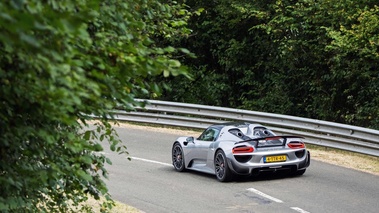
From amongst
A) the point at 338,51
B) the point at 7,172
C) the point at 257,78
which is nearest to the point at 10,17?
the point at 7,172

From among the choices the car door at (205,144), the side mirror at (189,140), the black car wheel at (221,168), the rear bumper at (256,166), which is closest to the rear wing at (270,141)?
the rear bumper at (256,166)

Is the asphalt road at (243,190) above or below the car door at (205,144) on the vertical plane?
below

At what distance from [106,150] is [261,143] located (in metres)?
6.79

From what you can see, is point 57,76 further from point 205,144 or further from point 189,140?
point 189,140

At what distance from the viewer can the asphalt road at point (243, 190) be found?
47.8 ft

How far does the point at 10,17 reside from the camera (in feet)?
14.4

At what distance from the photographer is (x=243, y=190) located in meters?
16.1

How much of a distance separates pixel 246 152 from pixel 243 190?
2.51 ft

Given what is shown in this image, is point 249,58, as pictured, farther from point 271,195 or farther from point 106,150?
point 271,195

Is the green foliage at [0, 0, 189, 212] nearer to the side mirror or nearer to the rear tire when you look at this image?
the rear tire

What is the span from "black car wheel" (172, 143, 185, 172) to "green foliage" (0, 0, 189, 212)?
32.2ft

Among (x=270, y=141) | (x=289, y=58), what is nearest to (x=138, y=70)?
(x=270, y=141)

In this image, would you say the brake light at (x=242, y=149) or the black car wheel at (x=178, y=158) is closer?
the brake light at (x=242, y=149)

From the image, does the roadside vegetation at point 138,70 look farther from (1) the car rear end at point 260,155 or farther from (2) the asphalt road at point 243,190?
(1) the car rear end at point 260,155
